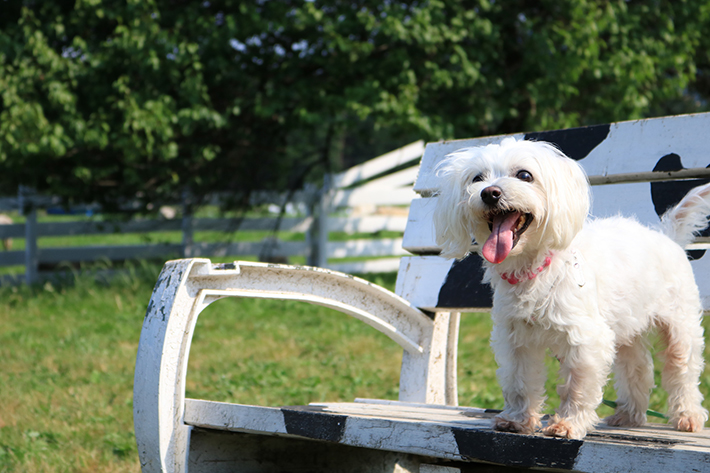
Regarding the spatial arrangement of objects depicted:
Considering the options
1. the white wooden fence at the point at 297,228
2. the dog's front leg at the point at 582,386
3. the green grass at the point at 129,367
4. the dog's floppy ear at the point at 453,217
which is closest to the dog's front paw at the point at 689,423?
the dog's front leg at the point at 582,386

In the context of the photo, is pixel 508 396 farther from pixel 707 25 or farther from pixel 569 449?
pixel 707 25

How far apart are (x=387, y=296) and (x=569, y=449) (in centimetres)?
108

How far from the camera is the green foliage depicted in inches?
303

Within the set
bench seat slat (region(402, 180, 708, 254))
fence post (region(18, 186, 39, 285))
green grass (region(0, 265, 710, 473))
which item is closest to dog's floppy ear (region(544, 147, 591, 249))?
bench seat slat (region(402, 180, 708, 254))

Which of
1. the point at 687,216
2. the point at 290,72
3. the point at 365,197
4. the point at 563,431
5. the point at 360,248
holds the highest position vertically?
the point at 290,72

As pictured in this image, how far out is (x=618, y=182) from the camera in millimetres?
2490

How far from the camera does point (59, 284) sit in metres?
9.22

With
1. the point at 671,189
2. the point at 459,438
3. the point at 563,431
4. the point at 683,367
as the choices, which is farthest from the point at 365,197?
the point at 459,438

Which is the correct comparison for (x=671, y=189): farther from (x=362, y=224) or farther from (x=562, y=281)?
(x=362, y=224)

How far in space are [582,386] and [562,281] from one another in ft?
0.92

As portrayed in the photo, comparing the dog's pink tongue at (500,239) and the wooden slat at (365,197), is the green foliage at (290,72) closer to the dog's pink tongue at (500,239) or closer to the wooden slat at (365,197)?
the wooden slat at (365,197)

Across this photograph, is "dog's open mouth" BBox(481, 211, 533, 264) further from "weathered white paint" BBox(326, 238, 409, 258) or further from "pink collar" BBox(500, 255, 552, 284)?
"weathered white paint" BBox(326, 238, 409, 258)

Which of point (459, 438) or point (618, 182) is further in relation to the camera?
point (618, 182)

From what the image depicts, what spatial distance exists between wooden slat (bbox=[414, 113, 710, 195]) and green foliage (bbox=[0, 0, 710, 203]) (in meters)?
5.34
